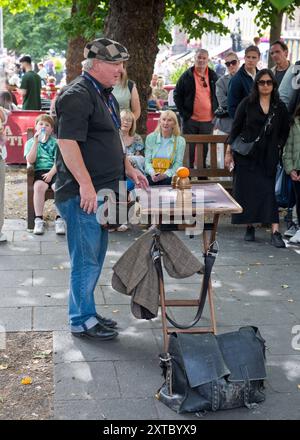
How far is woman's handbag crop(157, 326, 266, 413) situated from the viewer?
4066 mm

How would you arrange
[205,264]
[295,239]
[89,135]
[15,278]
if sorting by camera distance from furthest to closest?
[295,239]
[15,278]
[205,264]
[89,135]

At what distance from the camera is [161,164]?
7.91 metres

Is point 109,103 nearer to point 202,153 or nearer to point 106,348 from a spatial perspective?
point 106,348

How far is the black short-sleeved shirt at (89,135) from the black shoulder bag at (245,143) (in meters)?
2.75

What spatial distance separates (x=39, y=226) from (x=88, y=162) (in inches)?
125

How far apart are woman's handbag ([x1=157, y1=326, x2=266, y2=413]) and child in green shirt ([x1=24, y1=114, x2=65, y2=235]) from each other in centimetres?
390

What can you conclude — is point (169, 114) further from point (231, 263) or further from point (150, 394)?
point (150, 394)

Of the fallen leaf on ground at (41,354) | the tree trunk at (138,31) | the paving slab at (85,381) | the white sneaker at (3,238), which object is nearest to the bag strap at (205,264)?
the paving slab at (85,381)

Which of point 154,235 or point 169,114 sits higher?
point 169,114

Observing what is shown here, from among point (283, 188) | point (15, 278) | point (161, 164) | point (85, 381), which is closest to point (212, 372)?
point (85, 381)

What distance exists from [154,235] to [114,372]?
94 cm
